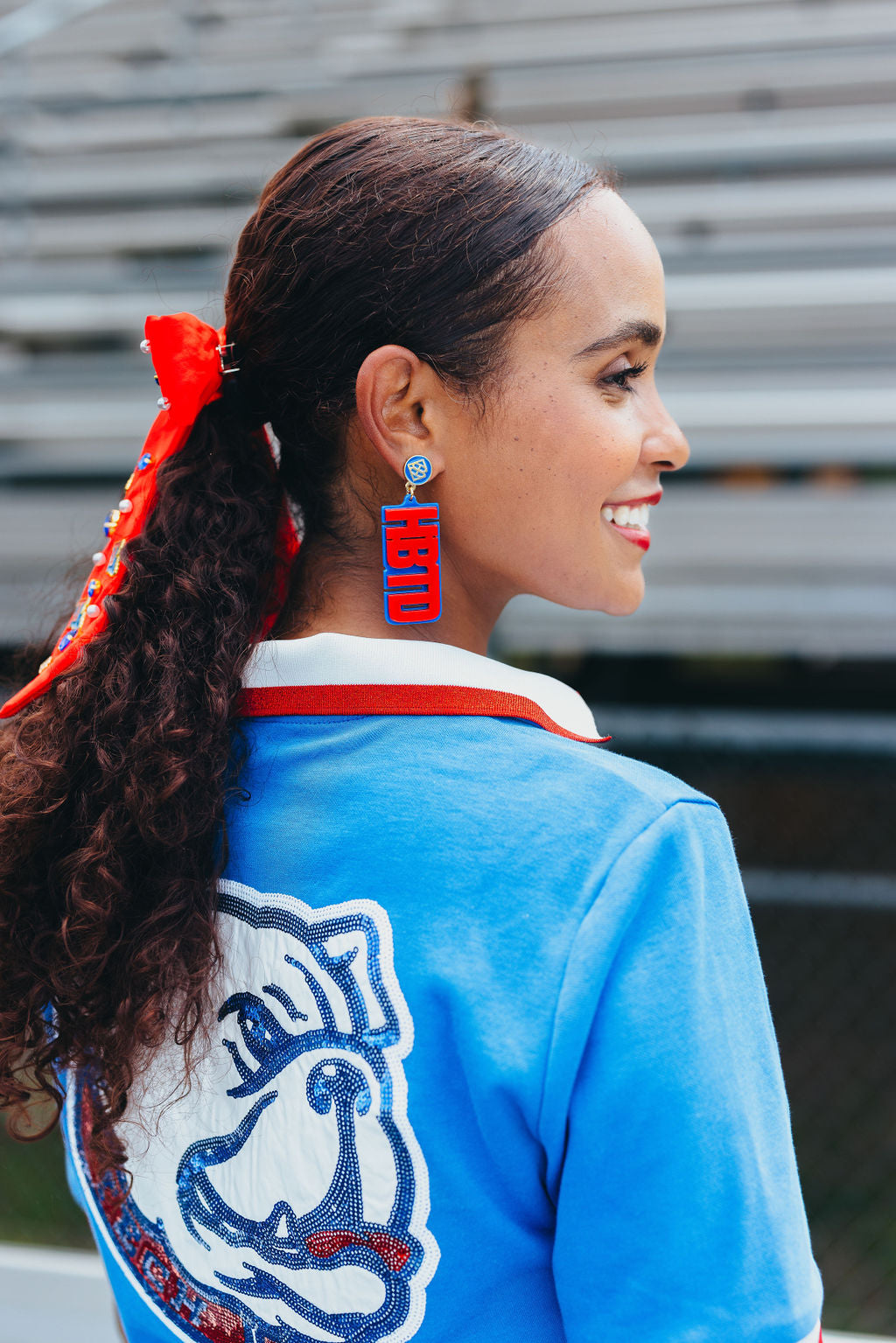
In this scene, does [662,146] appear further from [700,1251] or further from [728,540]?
[700,1251]

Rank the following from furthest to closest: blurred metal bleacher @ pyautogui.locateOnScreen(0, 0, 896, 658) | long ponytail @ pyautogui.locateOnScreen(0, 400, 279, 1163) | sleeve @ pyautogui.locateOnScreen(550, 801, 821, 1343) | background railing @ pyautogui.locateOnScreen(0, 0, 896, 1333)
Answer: blurred metal bleacher @ pyautogui.locateOnScreen(0, 0, 896, 658), background railing @ pyautogui.locateOnScreen(0, 0, 896, 1333), long ponytail @ pyautogui.locateOnScreen(0, 400, 279, 1163), sleeve @ pyautogui.locateOnScreen(550, 801, 821, 1343)

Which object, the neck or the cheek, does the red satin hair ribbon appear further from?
the cheek

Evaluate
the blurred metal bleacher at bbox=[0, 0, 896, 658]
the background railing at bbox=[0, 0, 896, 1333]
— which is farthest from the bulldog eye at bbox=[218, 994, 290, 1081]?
the blurred metal bleacher at bbox=[0, 0, 896, 658]

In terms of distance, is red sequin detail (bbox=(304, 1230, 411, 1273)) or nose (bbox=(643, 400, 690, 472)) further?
nose (bbox=(643, 400, 690, 472))

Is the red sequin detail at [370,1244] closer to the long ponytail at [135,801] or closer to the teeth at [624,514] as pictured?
the long ponytail at [135,801]

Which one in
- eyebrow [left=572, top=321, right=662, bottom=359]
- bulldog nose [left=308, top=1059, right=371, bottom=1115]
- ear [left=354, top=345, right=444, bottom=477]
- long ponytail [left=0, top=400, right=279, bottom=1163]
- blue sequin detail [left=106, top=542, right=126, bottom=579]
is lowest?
bulldog nose [left=308, top=1059, right=371, bottom=1115]

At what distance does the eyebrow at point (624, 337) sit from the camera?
655mm

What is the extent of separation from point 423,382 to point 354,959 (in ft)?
1.05

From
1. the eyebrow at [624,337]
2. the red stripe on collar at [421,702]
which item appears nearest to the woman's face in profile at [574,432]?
the eyebrow at [624,337]

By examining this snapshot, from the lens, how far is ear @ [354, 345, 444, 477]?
0.66 metres

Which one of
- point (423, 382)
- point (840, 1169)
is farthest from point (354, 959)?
point (840, 1169)

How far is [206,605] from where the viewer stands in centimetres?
70

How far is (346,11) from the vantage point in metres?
3.79

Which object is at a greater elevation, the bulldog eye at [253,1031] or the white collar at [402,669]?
the white collar at [402,669]
